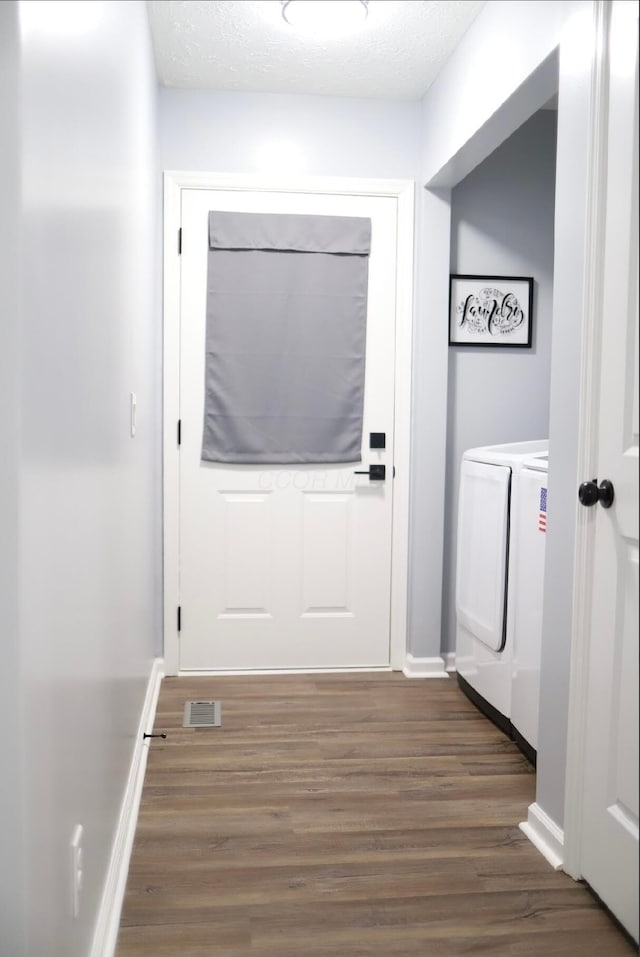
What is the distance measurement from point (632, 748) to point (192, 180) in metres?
2.86

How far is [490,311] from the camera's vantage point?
367 cm

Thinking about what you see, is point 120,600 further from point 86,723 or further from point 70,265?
point 70,265

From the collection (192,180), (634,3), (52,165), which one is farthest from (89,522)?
(192,180)

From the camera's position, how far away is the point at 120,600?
2.05m

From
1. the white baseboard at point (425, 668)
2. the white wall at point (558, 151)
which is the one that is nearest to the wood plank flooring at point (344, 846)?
the white wall at point (558, 151)

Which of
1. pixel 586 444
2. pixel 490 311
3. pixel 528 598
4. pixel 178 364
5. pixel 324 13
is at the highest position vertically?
pixel 324 13

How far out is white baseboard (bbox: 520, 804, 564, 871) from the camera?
206cm

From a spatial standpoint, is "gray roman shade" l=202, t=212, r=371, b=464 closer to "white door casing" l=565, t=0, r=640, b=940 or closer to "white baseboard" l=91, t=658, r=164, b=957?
"white baseboard" l=91, t=658, r=164, b=957

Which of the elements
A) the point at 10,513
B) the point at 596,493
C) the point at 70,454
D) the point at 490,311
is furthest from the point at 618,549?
the point at 490,311

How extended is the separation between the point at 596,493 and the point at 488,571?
1130 mm

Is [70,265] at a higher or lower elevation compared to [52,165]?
lower

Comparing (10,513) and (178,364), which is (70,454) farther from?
(178,364)

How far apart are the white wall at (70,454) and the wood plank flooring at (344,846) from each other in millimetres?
244

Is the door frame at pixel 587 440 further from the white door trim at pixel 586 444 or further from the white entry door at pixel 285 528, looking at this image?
the white entry door at pixel 285 528
